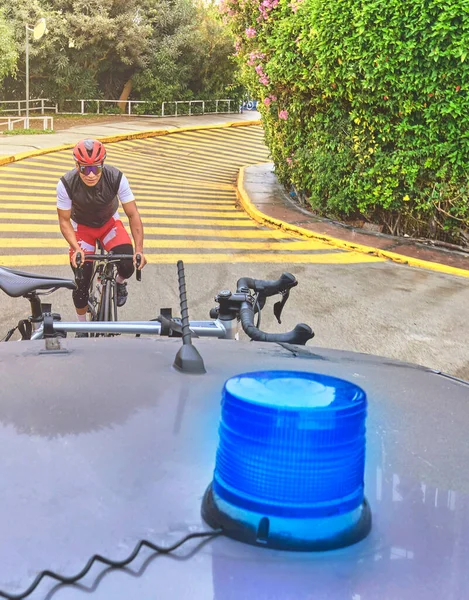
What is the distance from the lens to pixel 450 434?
1.64m

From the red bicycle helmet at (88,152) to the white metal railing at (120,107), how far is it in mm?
→ 33826

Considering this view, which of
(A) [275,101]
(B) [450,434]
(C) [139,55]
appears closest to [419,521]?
(B) [450,434]

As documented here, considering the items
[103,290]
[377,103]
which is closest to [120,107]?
[377,103]

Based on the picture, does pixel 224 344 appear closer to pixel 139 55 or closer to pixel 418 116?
pixel 418 116

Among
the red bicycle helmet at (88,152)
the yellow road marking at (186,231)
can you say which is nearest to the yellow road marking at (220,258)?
the yellow road marking at (186,231)

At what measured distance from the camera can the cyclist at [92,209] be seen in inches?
220

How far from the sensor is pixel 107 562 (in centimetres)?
109

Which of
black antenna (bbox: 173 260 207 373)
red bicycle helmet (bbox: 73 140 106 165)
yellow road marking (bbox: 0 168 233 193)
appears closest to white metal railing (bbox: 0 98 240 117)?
yellow road marking (bbox: 0 168 233 193)

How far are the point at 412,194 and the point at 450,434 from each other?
10.6 m

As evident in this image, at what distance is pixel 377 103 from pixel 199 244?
134 inches

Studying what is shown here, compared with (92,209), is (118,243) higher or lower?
lower

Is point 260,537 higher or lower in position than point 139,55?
lower

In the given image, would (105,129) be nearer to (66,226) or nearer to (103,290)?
(66,226)

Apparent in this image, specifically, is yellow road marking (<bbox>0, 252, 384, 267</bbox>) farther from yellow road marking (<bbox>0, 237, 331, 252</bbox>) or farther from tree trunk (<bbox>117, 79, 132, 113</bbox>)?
tree trunk (<bbox>117, 79, 132, 113</bbox>)
